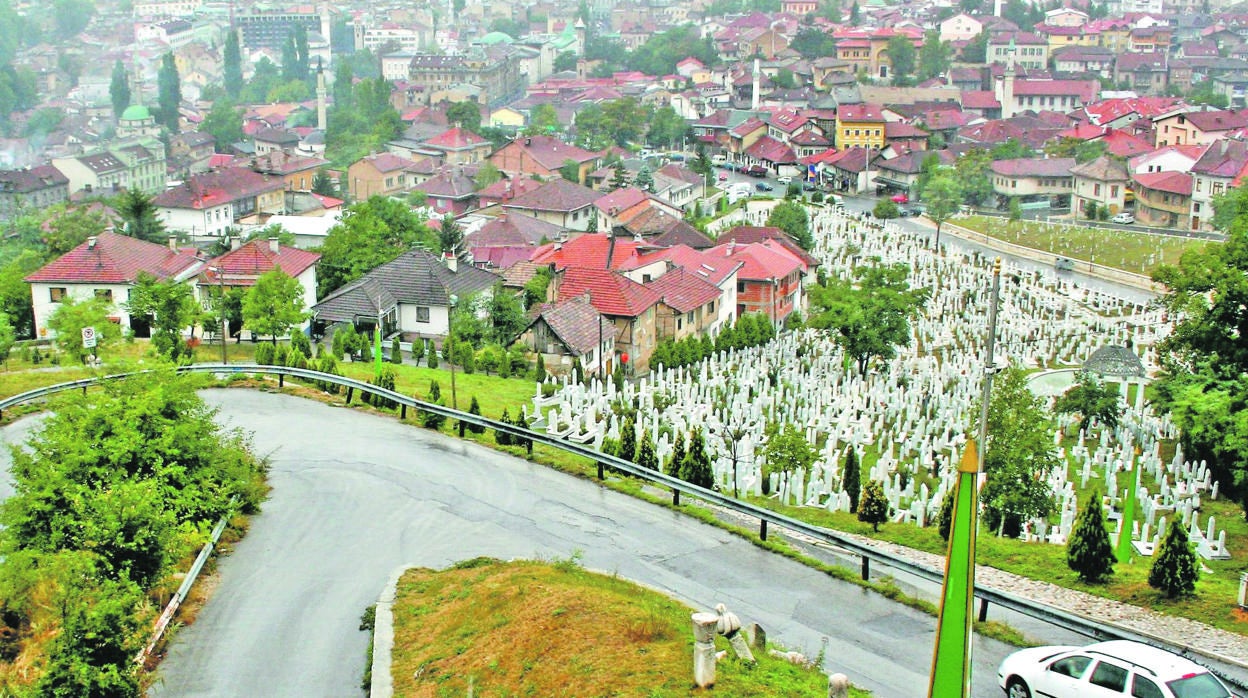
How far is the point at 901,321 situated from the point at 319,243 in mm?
25373

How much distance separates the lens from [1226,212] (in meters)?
57.8

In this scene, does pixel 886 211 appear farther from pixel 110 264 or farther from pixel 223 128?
pixel 223 128

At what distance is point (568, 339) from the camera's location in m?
32.3

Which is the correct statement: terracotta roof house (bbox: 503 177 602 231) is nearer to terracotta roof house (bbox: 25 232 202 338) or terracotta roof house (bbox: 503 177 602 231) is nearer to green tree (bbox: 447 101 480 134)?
terracotta roof house (bbox: 25 232 202 338)

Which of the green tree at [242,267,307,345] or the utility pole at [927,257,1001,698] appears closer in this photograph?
the utility pole at [927,257,1001,698]

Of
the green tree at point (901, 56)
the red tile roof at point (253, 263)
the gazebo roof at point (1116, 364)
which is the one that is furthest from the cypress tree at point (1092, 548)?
the green tree at point (901, 56)

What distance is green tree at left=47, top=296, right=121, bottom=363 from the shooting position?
2731 cm

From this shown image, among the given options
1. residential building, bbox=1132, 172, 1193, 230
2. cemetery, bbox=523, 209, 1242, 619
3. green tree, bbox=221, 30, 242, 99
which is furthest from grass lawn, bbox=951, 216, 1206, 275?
green tree, bbox=221, 30, 242, 99

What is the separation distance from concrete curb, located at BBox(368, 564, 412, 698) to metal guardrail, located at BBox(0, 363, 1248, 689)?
3879 mm

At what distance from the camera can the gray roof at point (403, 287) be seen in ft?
113

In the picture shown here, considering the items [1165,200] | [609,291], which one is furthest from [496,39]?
[609,291]

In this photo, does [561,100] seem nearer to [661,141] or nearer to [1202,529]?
[661,141]

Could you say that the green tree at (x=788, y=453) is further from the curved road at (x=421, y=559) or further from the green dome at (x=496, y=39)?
the green dome at (x=496, y=39)

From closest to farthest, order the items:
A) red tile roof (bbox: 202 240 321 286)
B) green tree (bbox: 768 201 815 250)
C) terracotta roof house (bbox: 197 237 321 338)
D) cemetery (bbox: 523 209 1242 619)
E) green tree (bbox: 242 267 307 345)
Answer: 1. cemetery (bbox: 523 209 1242 619)
2. green tree (bbox: 242 267 307 345)
3. terracotta roof house (bbox: 197 237 321 338)
4. red tile roof (bbox: 202 240 321 286)
5. green tree (bbox: 768 201 815 250)
